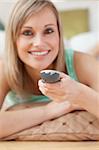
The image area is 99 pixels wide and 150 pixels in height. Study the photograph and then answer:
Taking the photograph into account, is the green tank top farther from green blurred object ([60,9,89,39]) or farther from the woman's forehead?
green blurred object ([60,9,89,39])

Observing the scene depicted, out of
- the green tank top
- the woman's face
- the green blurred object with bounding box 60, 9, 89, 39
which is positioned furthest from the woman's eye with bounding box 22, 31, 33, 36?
the green blurred object with bounding box 60, 9, 89, 39

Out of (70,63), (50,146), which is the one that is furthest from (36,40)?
(50,146)

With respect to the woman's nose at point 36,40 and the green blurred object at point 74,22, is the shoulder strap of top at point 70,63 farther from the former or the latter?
the green blurred object at point 74,22

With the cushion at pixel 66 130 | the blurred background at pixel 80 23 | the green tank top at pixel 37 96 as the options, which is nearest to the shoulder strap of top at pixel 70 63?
the green tank top at pixel 37 96

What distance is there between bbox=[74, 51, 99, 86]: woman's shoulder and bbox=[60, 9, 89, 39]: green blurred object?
336mm

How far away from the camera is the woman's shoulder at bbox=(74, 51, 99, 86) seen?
696mm

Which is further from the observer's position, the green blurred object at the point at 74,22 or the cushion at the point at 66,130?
the green blurred object at the point at 74,22

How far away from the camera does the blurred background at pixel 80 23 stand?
Answer: 1.00 meters

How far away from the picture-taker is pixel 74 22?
1.09 meters

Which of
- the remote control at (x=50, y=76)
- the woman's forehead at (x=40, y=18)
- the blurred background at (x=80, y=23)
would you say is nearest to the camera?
the remote control at (x=50, y=76)

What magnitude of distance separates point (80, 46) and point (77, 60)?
289 millimetres

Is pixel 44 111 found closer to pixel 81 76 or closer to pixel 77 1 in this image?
pixel 81 76

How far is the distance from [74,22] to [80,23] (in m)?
0.03

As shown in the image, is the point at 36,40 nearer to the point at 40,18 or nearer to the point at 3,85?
the point at 40,18
